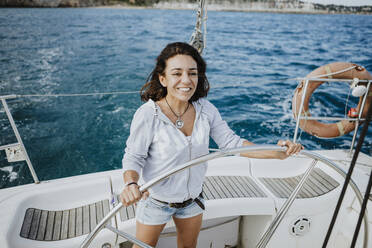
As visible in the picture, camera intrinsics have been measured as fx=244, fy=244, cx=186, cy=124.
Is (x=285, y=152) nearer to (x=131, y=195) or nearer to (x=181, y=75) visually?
(x=181, y=75)

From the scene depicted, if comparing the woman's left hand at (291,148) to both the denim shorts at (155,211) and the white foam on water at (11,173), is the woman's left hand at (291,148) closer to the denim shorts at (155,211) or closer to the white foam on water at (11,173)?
the denim shorts at (155,211)

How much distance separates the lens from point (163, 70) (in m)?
1.13

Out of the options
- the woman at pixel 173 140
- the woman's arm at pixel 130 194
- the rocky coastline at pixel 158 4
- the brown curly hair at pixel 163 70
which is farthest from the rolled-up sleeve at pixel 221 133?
the rocky coastline at pixel 158 4

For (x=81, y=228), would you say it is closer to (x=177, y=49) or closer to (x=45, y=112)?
(x=177, y=49)

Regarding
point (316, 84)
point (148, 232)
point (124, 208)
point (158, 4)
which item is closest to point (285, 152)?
point (148, 232)

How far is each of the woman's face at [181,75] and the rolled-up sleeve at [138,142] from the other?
0.17m

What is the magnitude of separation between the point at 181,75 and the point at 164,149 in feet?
1.11

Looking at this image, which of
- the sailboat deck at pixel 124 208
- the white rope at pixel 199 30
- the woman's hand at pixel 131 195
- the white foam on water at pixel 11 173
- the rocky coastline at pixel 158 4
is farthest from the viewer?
the rocky coastline at pixel 158 4

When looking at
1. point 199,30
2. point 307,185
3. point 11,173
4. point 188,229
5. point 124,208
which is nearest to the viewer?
point 188,229

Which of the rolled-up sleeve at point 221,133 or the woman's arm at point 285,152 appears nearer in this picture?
the woman's arm at point 285,152

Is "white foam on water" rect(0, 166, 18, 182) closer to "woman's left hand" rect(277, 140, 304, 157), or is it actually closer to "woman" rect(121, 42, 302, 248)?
"woman" rect(121, 42, 302, 248)

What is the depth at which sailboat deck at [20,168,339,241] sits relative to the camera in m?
1.52

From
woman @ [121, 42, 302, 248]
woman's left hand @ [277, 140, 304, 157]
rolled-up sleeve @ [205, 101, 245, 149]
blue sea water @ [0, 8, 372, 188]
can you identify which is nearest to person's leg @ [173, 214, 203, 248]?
woman @ [121, 42, 302, 248]

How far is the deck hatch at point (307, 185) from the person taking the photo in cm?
193
